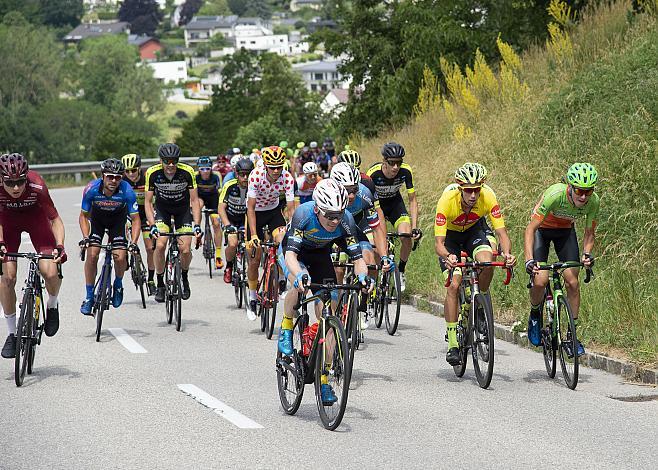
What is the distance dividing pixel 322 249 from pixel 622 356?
3.44 meters

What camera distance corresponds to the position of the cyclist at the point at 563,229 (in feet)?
34.6

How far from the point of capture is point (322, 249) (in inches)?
383

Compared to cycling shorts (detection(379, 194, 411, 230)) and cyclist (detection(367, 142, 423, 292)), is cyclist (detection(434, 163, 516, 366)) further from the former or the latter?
cycling shorts (detection(379, 194, 411, 230))

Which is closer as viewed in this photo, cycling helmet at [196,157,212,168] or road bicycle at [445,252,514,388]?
road bicycle at [445,252,514,388]

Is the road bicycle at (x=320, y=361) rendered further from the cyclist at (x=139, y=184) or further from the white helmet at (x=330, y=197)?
the cyclist at (x=139, y=184)

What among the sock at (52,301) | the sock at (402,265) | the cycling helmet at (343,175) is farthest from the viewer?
the sock at (402,265)

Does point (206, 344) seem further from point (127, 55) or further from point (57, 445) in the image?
point (127, 55)

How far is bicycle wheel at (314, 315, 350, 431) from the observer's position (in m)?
8.60

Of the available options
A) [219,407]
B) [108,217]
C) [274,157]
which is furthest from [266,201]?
[219,407]

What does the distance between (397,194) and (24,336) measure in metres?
6.37

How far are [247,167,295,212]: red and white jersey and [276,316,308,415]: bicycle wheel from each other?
5.28 m

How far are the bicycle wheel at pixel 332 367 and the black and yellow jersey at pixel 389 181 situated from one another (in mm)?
6767

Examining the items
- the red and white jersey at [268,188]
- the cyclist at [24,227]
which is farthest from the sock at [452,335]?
the red and white jersey at [268,188]

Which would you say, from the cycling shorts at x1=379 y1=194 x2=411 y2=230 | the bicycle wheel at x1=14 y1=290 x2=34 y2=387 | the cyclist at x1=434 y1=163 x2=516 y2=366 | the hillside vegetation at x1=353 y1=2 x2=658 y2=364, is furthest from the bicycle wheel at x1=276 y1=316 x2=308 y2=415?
the cycling shorts at x1=379 y1=194 x2=411 y2=230
